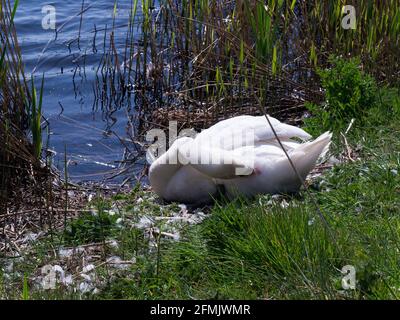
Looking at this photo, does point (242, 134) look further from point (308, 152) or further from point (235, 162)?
point (308, 152)

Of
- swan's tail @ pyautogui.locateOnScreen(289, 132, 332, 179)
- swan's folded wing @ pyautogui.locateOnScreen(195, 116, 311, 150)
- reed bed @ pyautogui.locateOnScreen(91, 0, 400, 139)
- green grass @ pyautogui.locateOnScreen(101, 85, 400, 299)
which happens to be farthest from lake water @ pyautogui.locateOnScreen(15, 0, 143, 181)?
green grass @ pyautogui.locateOnScreen(101, 85, 400, 299)

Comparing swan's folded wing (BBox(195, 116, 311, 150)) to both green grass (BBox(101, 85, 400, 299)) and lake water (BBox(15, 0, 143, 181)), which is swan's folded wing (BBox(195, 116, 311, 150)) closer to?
green grass (BBox(101, 85, 400, 299))

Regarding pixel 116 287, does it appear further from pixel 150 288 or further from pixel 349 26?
pixel 349 26

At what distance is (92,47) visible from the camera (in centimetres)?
1125

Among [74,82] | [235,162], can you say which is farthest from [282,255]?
[74,82]

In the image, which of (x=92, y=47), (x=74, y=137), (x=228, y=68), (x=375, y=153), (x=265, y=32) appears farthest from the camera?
(x=92, y=47)

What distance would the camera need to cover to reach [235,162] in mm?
5578

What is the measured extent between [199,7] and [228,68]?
2.01 ft

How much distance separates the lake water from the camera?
8289mm

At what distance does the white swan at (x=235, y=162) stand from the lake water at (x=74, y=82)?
1.68 metres

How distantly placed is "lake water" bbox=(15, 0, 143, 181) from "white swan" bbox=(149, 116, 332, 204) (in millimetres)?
1682

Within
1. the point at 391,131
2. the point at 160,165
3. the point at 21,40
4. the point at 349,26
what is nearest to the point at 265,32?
the point at 349,26
